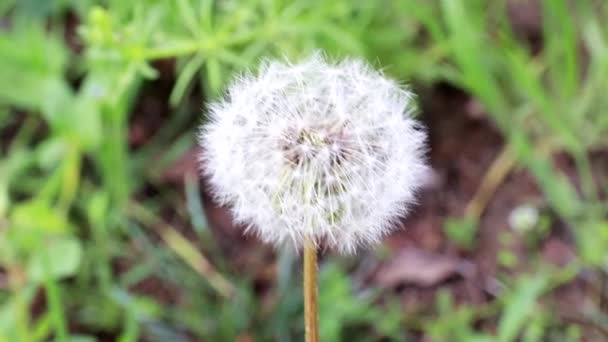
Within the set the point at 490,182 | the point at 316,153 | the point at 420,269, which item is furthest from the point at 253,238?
the point at 316,153

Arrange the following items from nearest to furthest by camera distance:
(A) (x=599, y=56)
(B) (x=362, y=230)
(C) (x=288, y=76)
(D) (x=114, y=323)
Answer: (B) (x=362, y=230), (C) (x=288, y=76), (D) (x=114, y=323), (A) (x=599, y=56)

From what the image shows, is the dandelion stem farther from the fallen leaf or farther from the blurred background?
the fallen leaf

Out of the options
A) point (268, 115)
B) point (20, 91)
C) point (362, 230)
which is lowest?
point (362, 230)

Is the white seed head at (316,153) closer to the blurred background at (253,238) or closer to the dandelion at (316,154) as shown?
the dandelion at (316,154)

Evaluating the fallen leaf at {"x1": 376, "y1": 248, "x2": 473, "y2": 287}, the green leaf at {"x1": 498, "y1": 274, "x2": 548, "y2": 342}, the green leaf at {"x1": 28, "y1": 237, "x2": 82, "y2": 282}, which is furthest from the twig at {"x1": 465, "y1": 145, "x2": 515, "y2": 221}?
the green leaf at {"x1": 28, "y1": 237, "x2": 82, "y2": 282}

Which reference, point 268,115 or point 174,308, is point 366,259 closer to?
point 174,308

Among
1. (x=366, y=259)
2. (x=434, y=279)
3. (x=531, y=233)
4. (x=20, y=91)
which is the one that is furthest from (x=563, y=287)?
(x=20, y=91)

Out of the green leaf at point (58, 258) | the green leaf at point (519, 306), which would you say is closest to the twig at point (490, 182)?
the green leaf at point (519, 306)
